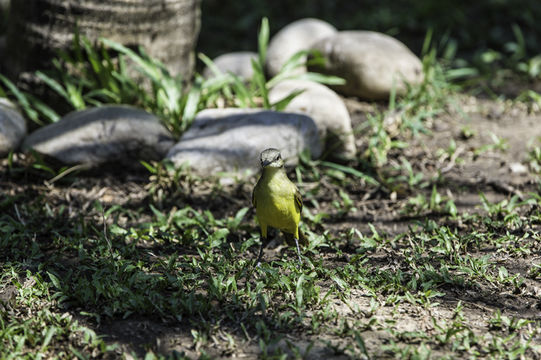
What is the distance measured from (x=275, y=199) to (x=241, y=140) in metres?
1.57

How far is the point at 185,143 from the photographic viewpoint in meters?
5.38

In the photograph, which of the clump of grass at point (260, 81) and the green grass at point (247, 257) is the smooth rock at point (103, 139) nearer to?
the green grass at point (247, 257)

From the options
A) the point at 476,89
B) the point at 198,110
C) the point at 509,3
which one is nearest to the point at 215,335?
the point at 198,110

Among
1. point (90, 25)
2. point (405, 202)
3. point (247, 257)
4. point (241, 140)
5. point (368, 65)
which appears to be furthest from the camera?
point (368, 65)

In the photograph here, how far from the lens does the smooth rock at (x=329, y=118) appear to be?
5.76 meters

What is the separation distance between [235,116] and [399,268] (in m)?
2.37

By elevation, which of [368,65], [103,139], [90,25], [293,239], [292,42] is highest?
[90,25]

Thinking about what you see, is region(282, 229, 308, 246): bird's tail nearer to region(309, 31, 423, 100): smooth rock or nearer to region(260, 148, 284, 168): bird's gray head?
region(260, 148, 284, 168): bird's gray head

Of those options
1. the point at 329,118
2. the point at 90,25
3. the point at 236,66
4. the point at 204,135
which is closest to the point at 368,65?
the point at 329,118

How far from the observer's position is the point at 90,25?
5809 mm

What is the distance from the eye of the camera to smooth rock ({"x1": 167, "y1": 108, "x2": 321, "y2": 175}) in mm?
5289

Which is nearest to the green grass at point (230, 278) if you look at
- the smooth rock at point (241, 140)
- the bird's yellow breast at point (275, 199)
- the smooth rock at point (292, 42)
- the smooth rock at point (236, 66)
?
the bird's yellow breast at point (275, 199)

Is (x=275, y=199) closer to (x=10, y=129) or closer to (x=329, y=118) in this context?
(x=329, y=118)

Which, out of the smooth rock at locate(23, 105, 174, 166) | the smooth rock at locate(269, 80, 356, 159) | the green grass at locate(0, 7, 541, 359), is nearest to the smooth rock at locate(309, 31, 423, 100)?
the green grass at locate(0, 7, 541, 359)
